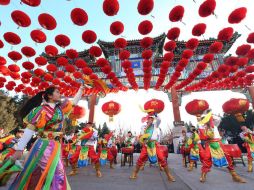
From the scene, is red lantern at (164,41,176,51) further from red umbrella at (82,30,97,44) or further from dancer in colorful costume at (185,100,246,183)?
dancer in colorful costume at (185,100,246,183)

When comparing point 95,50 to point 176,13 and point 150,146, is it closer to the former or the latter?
point 176,13

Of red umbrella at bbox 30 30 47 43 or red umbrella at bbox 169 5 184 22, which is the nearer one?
red umbrella at bbox 169 5 184 22

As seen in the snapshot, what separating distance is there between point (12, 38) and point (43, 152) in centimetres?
460

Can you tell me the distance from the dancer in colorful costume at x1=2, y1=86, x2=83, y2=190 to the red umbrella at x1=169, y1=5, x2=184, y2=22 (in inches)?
152

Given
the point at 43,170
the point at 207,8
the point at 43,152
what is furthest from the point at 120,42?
the point at 43,170

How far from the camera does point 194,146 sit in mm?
7336

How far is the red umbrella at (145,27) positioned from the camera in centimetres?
526

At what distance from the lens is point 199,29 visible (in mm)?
5598

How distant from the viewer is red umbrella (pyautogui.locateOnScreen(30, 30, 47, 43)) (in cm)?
534

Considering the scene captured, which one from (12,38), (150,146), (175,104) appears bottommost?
(150,146)

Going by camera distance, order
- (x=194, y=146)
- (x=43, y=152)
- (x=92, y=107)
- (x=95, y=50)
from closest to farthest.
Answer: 1. (x=43, y=152)
2. (x=95, y=50)
3. (x=194, y=146)
4. (x=92, y=107)

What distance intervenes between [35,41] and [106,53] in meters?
15.1

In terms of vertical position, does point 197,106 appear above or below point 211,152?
above

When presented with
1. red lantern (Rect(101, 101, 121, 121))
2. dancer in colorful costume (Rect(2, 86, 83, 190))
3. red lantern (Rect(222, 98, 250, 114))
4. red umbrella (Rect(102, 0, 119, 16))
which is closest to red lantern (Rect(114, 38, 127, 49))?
red umbrella (Rect(102, 0, 119, 16))
